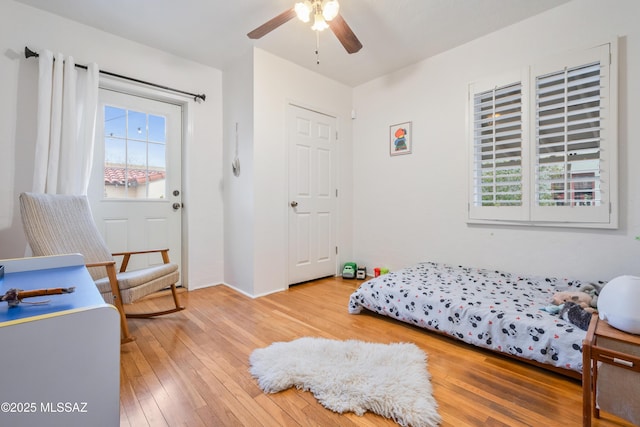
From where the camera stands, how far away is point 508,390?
1420mm

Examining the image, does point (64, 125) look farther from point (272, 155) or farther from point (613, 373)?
point (613, 373)

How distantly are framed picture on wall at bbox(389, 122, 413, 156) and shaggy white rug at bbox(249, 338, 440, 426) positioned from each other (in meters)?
2.19

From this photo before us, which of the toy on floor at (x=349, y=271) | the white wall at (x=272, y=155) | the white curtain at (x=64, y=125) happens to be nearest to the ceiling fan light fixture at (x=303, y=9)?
the white wall at (x=272, y=155)

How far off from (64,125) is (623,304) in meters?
3.65

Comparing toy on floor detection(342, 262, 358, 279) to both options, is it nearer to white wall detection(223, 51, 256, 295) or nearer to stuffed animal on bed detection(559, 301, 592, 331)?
white wall detection(223, 51, 256, 295)

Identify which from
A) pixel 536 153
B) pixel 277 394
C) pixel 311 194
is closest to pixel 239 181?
pixel 311 194

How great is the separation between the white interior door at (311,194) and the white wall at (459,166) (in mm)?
418

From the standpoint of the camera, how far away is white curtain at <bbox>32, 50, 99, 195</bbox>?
218 centimetres

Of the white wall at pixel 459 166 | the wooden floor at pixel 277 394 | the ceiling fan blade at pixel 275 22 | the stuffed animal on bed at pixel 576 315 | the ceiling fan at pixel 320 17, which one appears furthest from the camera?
the white wall at pixel 459 166

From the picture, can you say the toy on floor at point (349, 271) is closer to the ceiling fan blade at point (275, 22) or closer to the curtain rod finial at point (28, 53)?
the ceiling fan blade at point (275, 22)

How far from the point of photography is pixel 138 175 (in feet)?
9.51

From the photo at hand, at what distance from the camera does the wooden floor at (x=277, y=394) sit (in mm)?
1235

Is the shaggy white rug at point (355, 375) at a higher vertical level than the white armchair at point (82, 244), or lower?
lower

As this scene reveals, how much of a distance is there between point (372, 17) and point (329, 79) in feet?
4.07
